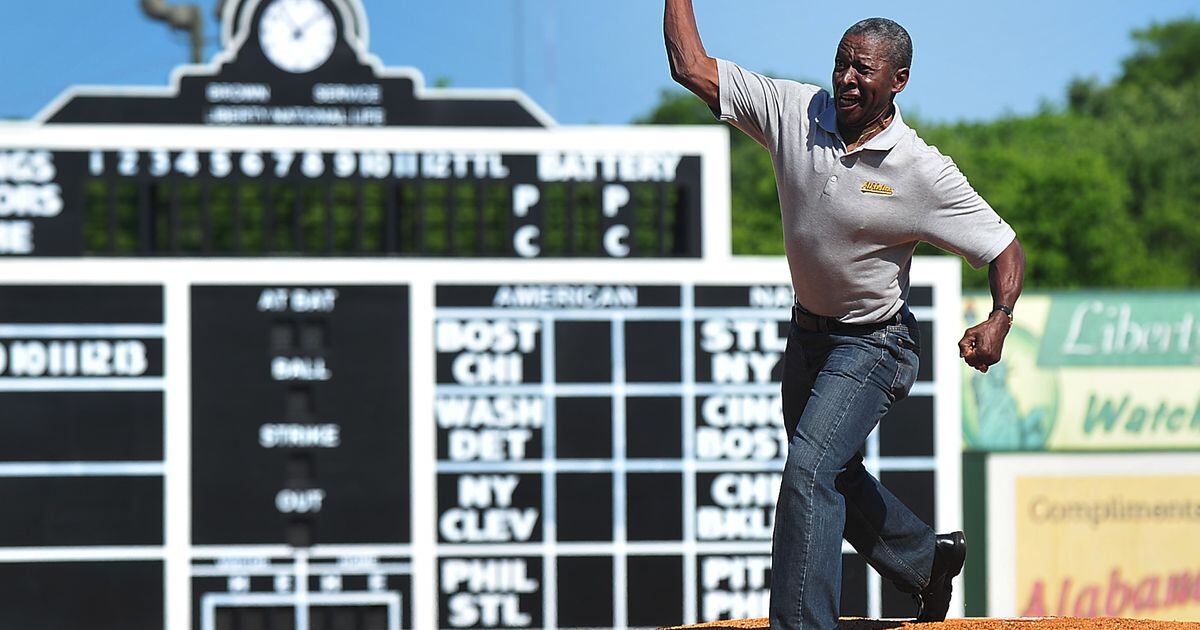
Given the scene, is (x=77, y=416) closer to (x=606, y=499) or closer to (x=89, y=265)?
(x=89, y=265)

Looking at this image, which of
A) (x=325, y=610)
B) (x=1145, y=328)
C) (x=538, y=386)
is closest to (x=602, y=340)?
(x=538, y=386)

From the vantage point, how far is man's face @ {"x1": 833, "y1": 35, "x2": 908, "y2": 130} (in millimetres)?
4211

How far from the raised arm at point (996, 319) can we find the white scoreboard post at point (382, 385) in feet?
17.1

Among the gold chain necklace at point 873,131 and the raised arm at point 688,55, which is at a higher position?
the raised arm at point 688,55

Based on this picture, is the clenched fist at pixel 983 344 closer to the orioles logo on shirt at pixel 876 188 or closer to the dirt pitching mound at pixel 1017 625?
the orioles logo on shirt at pixel 876 188

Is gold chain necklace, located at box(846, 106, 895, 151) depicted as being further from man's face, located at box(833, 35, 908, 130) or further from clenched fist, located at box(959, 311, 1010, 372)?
clenched fist, located at box(959, 311, 1010, 372)

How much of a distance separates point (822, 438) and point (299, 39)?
253 inches

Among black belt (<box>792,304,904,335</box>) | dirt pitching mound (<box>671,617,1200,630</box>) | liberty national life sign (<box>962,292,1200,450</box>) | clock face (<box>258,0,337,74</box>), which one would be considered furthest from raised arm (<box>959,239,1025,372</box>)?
liberty national life sign (<box>962,292,1200,450</box>)

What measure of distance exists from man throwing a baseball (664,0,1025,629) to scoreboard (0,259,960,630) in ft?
16.4

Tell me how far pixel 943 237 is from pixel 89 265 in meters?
6.25

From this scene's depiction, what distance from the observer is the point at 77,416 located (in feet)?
30.3

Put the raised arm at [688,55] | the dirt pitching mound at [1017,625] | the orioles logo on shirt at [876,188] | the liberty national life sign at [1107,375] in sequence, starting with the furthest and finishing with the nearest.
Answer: the liberty national life sign at [1107,375] → the dirt pitching mound at [1017,625] → the raised arm at [688,55] → the orioles logo on shirt at [876,188]

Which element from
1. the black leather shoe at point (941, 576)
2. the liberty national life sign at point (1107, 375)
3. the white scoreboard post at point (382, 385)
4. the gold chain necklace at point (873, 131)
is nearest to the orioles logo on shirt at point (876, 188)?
the gold chain necklace at point (873, 131)

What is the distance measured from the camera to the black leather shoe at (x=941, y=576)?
16.0 feet
